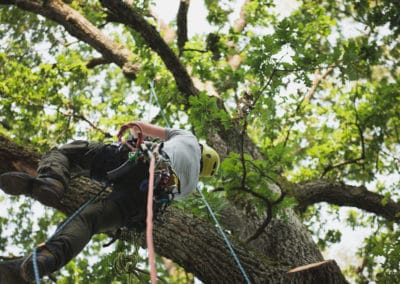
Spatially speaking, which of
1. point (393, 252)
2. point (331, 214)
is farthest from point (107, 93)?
point (393, 252)

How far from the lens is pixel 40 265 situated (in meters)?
2.64

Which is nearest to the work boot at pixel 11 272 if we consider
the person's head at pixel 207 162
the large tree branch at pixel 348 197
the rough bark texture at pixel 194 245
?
the rough bark texture at pixel 194 245

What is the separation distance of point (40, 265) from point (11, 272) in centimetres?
24

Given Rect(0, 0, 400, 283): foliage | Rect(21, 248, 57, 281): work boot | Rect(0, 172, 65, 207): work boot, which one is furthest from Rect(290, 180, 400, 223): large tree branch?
Rect(21, 248, 57, 281): work boot

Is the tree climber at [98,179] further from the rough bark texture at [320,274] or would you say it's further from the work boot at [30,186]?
the rough bark texture at [320,274]

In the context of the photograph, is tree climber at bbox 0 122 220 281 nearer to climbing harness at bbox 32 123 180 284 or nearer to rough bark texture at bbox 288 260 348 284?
climbing harness at bbox 32 123 180 284

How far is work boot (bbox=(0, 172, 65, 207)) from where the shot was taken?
3.06 meters

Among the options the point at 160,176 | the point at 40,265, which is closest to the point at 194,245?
the point at 160,176

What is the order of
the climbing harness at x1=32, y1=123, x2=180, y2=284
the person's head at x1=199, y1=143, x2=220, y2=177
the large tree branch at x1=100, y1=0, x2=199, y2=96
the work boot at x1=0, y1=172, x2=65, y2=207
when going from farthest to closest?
the large tree branch at x1=100, y1=0, x2=199, y2=96 → the person's head at x1=199, y1=143, x2=220, y2=177 → the climbing harness at x1=32, y1=123, x2=180, y2=284 → the work boot at x1=0, y1=172, x2=65, y2=207

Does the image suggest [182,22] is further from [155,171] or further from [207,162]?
[155,171]

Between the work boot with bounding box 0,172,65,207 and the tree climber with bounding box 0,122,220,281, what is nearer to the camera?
the tree climber with bounding box 0,122,220,281

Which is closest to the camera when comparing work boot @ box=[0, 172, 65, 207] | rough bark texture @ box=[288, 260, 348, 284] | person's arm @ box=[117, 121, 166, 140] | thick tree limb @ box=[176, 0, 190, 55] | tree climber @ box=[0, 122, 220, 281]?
tree climber @ box=[0, 122, 220, 281]

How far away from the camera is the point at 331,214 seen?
332 inches

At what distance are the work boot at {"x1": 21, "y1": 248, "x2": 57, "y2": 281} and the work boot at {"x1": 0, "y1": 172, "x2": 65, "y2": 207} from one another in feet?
1.41
